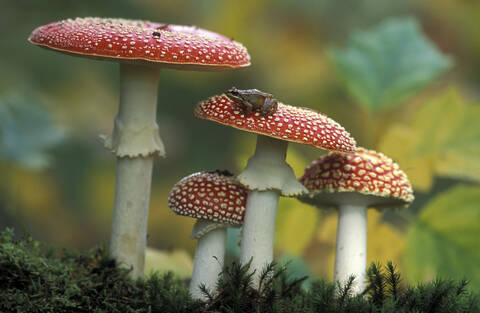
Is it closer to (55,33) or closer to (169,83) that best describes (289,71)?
(169,83)

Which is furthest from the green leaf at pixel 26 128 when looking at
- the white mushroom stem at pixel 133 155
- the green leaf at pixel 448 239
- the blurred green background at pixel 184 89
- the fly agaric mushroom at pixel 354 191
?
the green leaf at pixel 448 239

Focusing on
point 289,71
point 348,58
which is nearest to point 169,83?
point 289,71

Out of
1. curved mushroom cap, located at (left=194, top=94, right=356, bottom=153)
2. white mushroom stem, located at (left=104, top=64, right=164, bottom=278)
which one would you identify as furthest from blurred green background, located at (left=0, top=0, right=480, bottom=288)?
curved mushroom cap, located at (left=194, top=94, right=356, bottom=153)

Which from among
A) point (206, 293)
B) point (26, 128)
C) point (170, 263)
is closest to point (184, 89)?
point (26, 128)

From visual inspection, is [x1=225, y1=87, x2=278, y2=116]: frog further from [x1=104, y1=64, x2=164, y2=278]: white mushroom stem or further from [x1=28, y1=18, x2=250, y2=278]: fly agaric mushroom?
[x1=104, y1=64, x2=164, y2=278]: white mushroom stem

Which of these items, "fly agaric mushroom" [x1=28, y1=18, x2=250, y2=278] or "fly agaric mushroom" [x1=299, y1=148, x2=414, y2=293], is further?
"fly agaric mushroom" [x1=299, y1=148, x2=414, y2=293]

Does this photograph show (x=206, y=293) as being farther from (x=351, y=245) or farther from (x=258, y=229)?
(x=351, y=245)

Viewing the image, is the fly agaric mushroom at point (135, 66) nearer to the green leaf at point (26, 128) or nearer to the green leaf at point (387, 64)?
the green leaf at point (387, 64)
